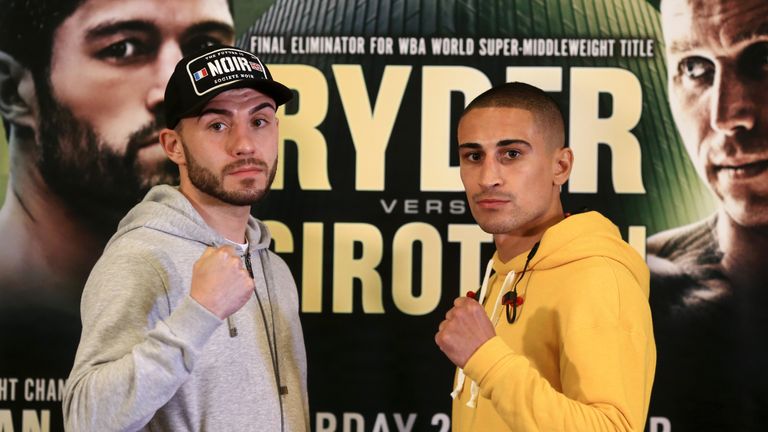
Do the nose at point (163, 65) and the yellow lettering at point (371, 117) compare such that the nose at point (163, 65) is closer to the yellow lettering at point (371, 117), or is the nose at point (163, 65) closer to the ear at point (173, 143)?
the yellow lettering at point (371, 117)

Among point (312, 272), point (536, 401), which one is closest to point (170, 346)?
point (536, 401)

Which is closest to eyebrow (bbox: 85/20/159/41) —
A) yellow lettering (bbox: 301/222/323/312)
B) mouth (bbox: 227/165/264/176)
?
yellow lettering (bbox: 301/222/323/312)

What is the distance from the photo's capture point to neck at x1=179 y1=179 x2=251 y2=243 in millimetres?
1634

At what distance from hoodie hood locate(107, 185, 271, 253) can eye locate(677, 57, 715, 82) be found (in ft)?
5.02

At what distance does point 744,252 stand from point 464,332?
1.40m

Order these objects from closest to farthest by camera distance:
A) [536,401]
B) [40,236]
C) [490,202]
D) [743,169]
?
1. [536,401]
2. [490,202]
3. [743,169]
4. [40,236]

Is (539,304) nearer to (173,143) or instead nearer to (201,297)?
(201,297)

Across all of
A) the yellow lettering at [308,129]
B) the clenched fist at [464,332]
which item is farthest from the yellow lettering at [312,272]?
the clenched fist at [464,332]

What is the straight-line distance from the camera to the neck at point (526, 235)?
1.58 metres

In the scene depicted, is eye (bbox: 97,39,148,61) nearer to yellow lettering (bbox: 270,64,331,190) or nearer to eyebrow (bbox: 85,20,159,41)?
eyebrow (bbox: 85,20,159,41)

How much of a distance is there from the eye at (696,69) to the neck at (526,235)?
1.05 m

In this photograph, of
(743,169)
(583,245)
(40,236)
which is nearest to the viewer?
(583,245)

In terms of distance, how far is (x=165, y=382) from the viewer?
4.25 ft

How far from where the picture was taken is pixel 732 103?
7.86 feet
